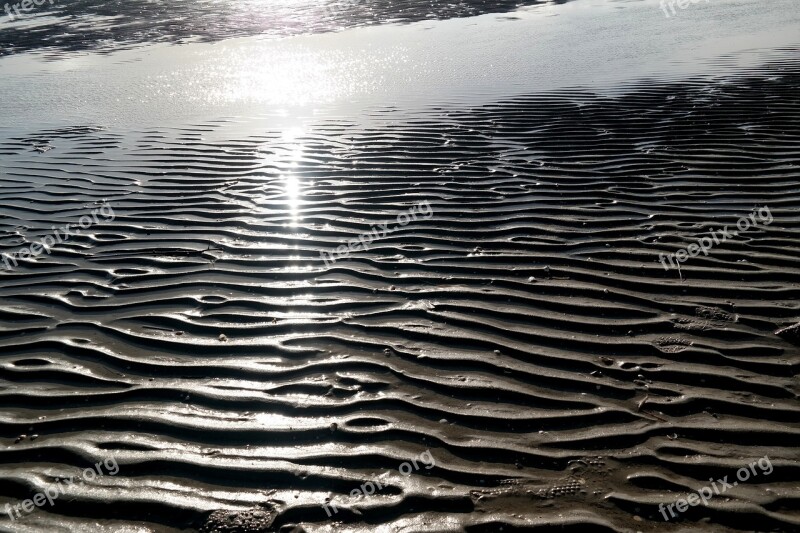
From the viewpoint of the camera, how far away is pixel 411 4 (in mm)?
25469

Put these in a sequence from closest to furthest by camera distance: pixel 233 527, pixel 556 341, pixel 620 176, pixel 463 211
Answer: pixel 233 527 < pixel 556 341 < pixel 463 211 < pixel 620 176

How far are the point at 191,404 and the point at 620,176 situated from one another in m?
5.49

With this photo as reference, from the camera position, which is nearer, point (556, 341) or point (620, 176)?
point (556, 341)

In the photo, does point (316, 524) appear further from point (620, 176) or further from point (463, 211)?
point (620, 176)

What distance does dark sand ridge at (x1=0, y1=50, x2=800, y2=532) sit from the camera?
3420 mm

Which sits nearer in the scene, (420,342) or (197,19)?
(420,342)

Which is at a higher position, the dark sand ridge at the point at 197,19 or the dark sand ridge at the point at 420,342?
the dark sand ridge at the point at 197,19

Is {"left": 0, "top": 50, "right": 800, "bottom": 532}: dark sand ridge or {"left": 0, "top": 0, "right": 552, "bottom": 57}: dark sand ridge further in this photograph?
{"left": 0, "top": 0, "right": 552, "bottom": 57}: dark sand ridge

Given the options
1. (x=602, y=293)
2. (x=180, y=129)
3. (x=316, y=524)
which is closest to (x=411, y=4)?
(x=180, y=129)

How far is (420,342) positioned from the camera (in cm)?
467

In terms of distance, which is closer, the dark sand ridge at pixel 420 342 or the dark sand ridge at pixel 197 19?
the dark sand ridge at pixel 420 342

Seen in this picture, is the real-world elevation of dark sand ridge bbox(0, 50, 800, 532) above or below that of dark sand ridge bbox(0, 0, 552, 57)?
below

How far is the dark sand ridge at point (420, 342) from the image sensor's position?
3.42 metres

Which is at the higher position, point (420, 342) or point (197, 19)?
point (197, 19)
